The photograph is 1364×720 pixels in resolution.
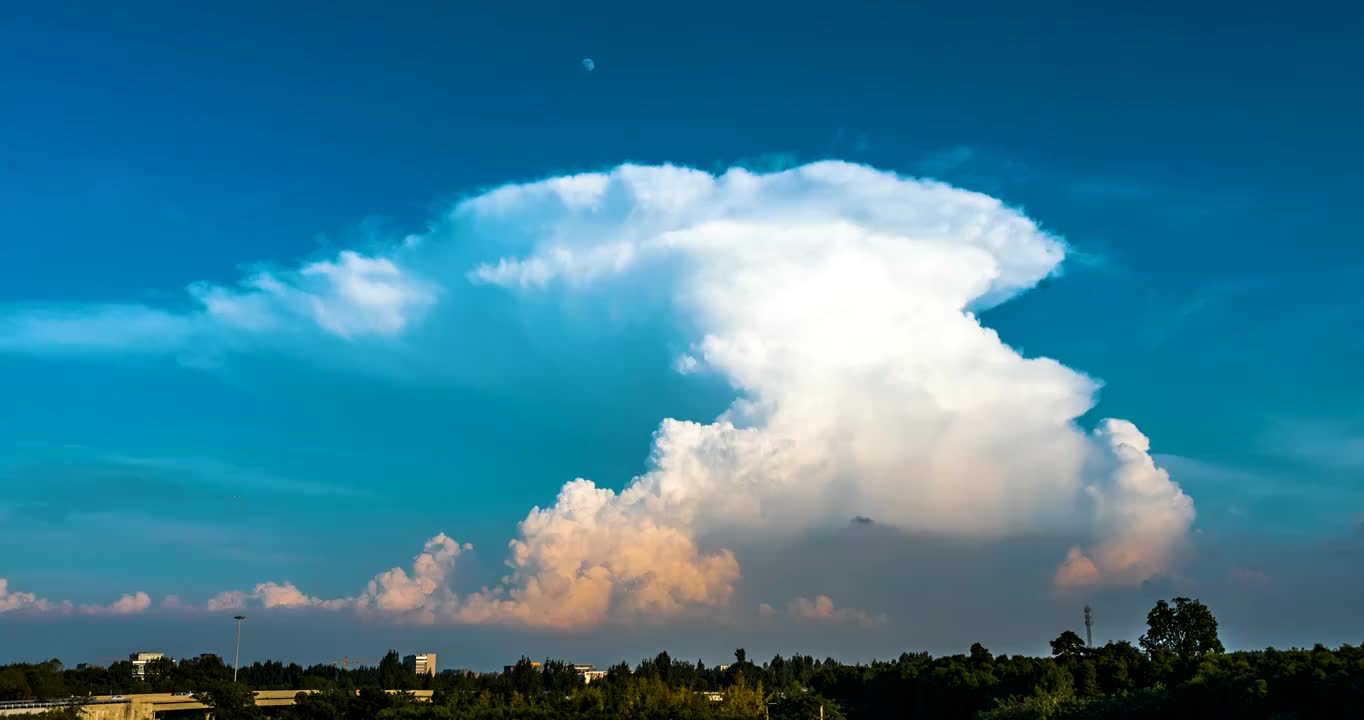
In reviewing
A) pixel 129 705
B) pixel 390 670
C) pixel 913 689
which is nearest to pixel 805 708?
pixel 913 689

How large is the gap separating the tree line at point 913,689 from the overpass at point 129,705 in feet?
11.5

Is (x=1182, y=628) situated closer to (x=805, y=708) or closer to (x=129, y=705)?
(x=805, y=708)

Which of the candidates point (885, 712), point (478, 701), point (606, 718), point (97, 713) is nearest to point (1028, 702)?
point (606, 718)

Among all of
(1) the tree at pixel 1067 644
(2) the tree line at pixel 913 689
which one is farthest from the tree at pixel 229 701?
(1) the tree at pixel 1067 644

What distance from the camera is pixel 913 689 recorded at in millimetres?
137500

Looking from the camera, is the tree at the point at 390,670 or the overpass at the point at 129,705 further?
the tree at the point at 390,670

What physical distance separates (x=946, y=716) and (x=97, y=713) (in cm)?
8945

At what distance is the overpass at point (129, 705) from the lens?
93062 millimetres

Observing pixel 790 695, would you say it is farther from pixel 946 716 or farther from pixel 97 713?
pixel 97 713

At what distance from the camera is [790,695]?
107875mm

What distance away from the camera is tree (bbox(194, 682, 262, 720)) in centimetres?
11481

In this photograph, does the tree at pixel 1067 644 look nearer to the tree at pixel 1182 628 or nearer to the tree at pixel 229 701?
the tree at pixel 1182 628

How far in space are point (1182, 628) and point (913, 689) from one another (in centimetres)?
4191

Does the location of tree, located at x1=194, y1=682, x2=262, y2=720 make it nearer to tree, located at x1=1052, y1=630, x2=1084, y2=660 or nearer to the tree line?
the tree line
